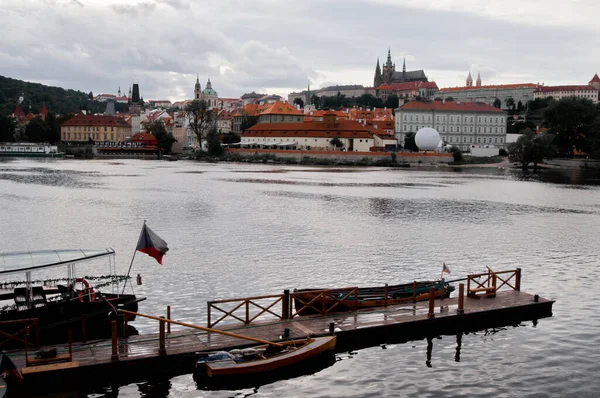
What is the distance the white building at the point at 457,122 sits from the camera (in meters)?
146

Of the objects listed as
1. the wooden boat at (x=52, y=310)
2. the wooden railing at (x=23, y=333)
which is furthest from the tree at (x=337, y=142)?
the wooden railing at (x=23, y=333)

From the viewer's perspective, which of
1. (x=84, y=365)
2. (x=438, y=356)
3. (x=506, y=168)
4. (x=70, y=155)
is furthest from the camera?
(x=70, y=155)

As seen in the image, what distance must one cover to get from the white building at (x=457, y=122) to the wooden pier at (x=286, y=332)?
126775 millimetres

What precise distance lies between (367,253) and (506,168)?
9561 cm

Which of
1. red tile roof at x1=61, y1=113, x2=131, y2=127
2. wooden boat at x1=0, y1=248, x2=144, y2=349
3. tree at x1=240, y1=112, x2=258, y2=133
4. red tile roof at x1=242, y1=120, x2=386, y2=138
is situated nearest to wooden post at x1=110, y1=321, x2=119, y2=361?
wooden boat at x1=0, y1=248, x2=144, y2=349

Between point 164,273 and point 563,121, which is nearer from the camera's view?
point 164,273

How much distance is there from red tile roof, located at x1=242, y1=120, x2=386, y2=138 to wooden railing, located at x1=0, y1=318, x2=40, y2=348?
119017mm

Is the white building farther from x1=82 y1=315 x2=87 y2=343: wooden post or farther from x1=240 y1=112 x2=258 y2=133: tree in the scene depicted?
x1=82 y1=315 x2=87 y2=343: wooden post

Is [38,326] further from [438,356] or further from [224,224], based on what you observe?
[224,224]

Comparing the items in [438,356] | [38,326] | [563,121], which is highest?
[563,121]

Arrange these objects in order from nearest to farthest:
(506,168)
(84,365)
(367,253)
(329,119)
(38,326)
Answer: (84,365), (38,326), (367,253), (506,168), (329,119)

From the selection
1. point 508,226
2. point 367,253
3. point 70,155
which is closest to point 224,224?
point 367,253

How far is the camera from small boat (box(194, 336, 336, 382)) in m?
14.8

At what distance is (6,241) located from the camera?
107 feet
